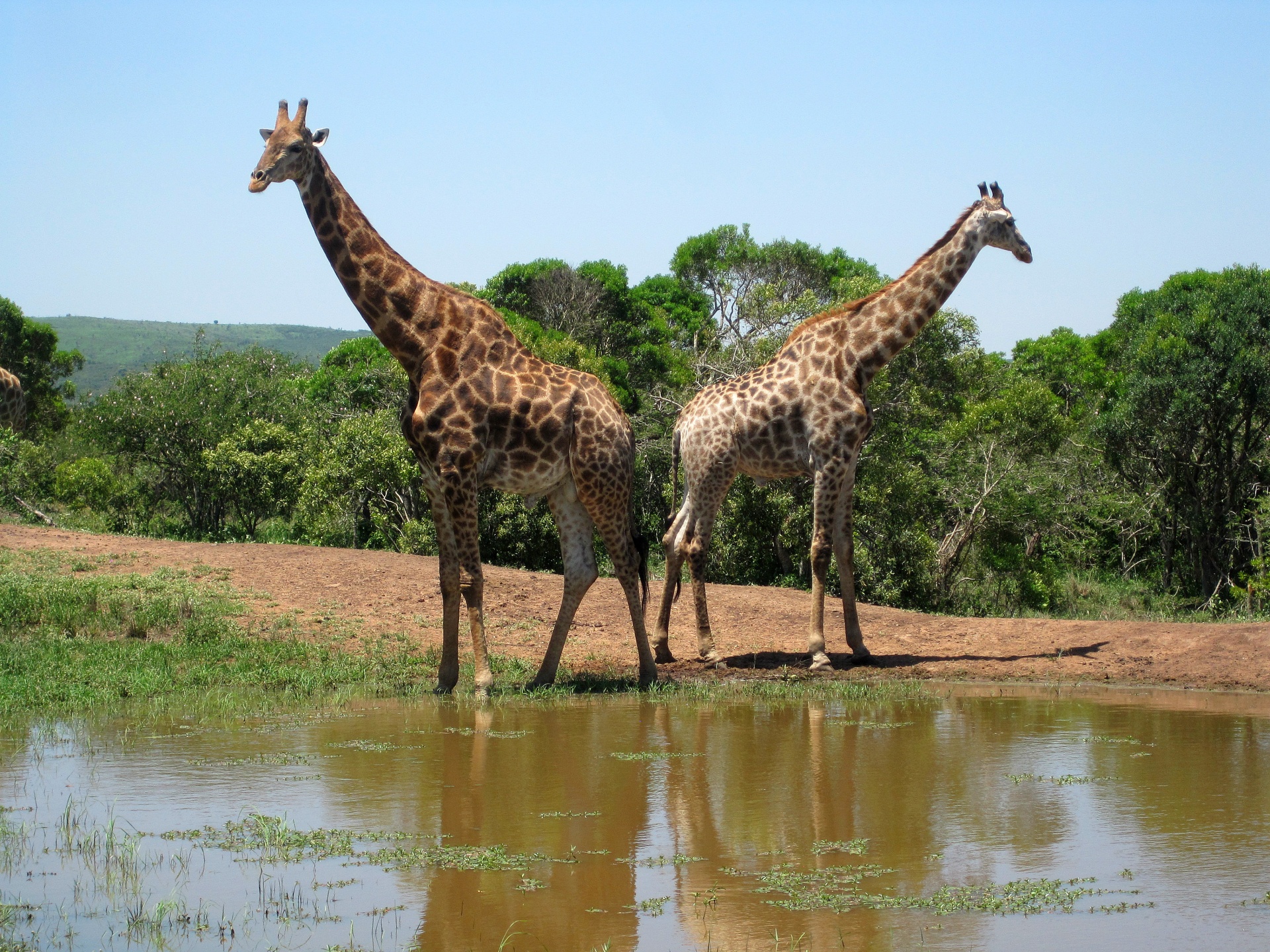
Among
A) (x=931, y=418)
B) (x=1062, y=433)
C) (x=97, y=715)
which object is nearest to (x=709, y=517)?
(x=97, y=715)

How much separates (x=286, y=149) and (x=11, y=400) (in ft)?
18.5

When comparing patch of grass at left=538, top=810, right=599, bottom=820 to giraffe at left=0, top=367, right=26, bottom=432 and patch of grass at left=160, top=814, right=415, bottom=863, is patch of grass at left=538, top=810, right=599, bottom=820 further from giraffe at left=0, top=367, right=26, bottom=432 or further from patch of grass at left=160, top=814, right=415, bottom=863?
giraffe at left=0, top=367, right=26, bottom=432

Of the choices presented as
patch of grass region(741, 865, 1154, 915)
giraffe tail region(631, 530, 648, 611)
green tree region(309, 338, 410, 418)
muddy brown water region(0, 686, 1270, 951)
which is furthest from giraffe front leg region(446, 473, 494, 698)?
green tree region(309, 338, 410, 418)

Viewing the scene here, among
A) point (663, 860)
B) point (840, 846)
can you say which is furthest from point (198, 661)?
point (840, 846)

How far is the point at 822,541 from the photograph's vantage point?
39.1 ft

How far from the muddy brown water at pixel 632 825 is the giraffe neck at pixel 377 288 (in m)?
3.09

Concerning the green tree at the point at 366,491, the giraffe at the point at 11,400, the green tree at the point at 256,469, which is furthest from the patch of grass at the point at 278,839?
the green tree at the point at 256,469

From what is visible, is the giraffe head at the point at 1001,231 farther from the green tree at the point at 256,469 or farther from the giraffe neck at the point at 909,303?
the green tree at the point at 256,469

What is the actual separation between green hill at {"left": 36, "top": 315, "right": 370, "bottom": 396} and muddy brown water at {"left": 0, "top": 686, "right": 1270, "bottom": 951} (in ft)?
343

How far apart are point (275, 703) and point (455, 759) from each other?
251cm

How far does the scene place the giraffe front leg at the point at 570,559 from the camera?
1056 cm

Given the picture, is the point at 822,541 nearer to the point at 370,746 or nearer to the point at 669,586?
the point at 669,586

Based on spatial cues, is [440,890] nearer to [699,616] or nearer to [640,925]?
[640,925]

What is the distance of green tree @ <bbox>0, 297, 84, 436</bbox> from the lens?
4053 centimetres
